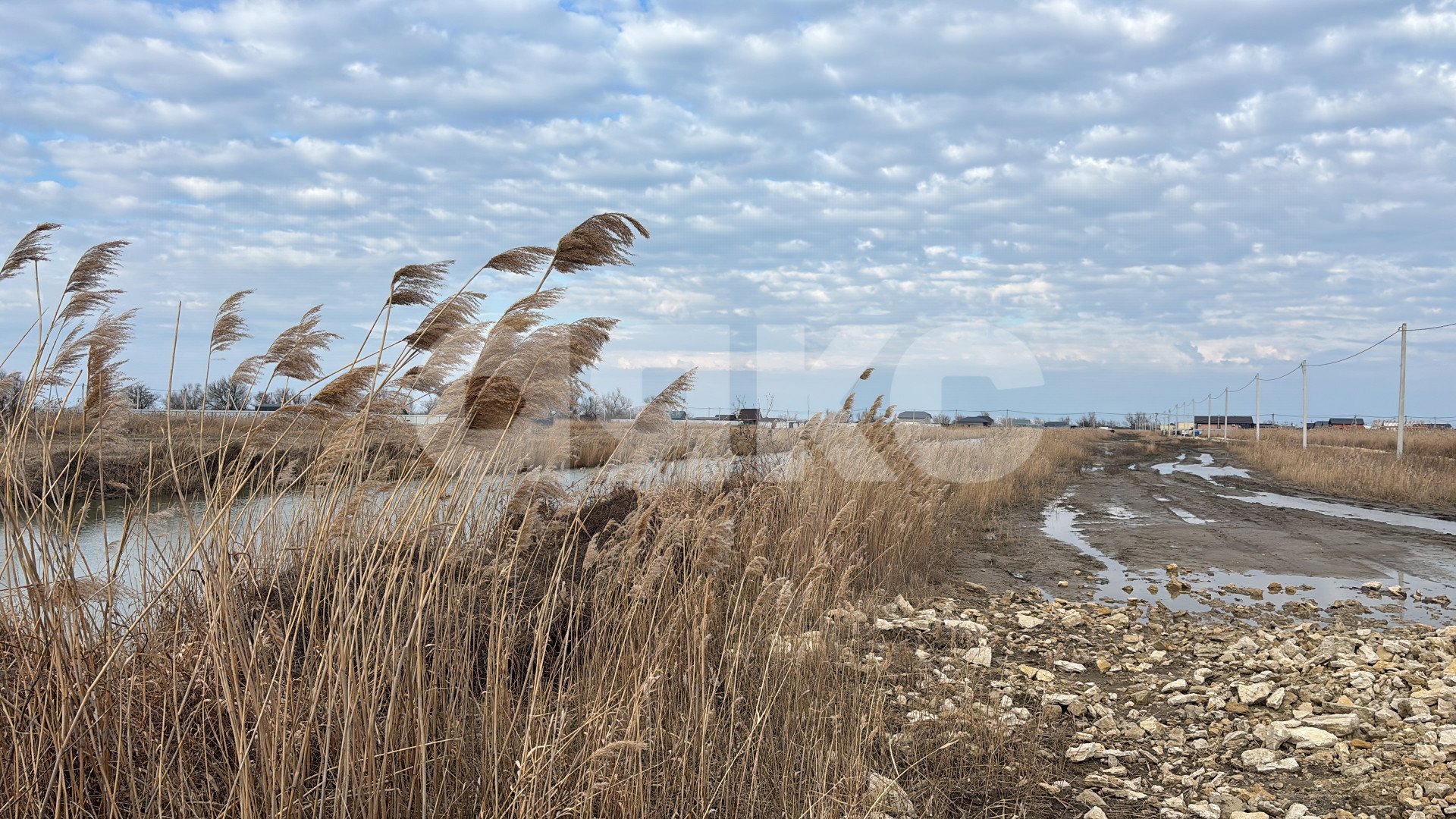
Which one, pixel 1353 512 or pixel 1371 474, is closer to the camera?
pixel 1353 512

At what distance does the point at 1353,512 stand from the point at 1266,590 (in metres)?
8.95

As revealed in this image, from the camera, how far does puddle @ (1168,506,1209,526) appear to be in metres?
13.6

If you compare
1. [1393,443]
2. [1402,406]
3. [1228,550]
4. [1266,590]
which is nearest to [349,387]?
[1266,590]

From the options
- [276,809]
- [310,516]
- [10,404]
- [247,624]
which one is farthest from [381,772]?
[10,404]

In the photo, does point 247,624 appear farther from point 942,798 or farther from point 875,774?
point 942,798

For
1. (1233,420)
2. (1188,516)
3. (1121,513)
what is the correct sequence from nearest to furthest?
(1188,516) < (1121,513) < (1233,420)

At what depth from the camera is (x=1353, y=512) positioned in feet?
49.7

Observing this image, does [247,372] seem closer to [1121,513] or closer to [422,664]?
[422,664]

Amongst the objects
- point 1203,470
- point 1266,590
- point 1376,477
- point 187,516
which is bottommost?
point 1266,590

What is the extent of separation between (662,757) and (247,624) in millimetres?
2196

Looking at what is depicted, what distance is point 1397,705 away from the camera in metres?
4.86

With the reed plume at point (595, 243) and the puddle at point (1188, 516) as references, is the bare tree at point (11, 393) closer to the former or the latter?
the reed plume at point (595, 243)

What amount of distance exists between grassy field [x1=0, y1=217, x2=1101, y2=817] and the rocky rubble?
0.49m

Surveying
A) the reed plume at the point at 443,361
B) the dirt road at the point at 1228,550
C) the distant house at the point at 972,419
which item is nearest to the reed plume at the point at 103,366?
the reed plume at the point at 443,361
